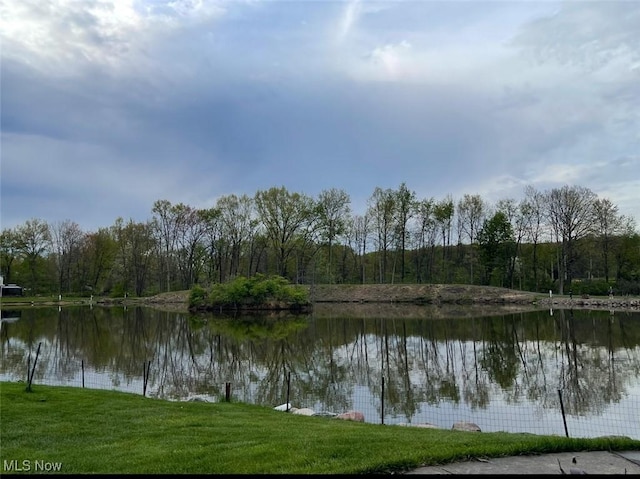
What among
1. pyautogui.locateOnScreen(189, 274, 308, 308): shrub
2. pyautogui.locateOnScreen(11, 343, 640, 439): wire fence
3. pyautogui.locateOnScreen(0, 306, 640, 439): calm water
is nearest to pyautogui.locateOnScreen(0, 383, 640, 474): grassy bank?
pyautogui.locateOnScreen(11, 343, 640, 439): wire fence

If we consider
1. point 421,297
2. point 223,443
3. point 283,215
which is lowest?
point 223,443

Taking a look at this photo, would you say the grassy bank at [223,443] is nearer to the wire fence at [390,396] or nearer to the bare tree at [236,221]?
the wire fence at [390,396]

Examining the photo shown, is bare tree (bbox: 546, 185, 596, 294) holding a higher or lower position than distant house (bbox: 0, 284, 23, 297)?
higher

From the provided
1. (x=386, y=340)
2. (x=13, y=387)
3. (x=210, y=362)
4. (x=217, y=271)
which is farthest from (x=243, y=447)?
(x=217, y=271)

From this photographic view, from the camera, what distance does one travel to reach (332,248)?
72750 millimetres

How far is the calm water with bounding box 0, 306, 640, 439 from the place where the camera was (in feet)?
39.4

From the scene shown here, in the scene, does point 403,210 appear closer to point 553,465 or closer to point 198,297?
point 198,297

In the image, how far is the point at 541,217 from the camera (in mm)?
61719

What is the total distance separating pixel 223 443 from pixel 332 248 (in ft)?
216

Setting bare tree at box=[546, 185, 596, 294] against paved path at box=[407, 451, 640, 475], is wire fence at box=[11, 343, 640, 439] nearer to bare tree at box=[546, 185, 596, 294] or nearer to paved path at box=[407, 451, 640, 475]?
paved path at box=[407, 451, 640, 475]

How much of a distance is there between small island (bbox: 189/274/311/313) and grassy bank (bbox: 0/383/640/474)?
4393 centimetres

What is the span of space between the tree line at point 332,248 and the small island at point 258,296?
7960 millimetres
